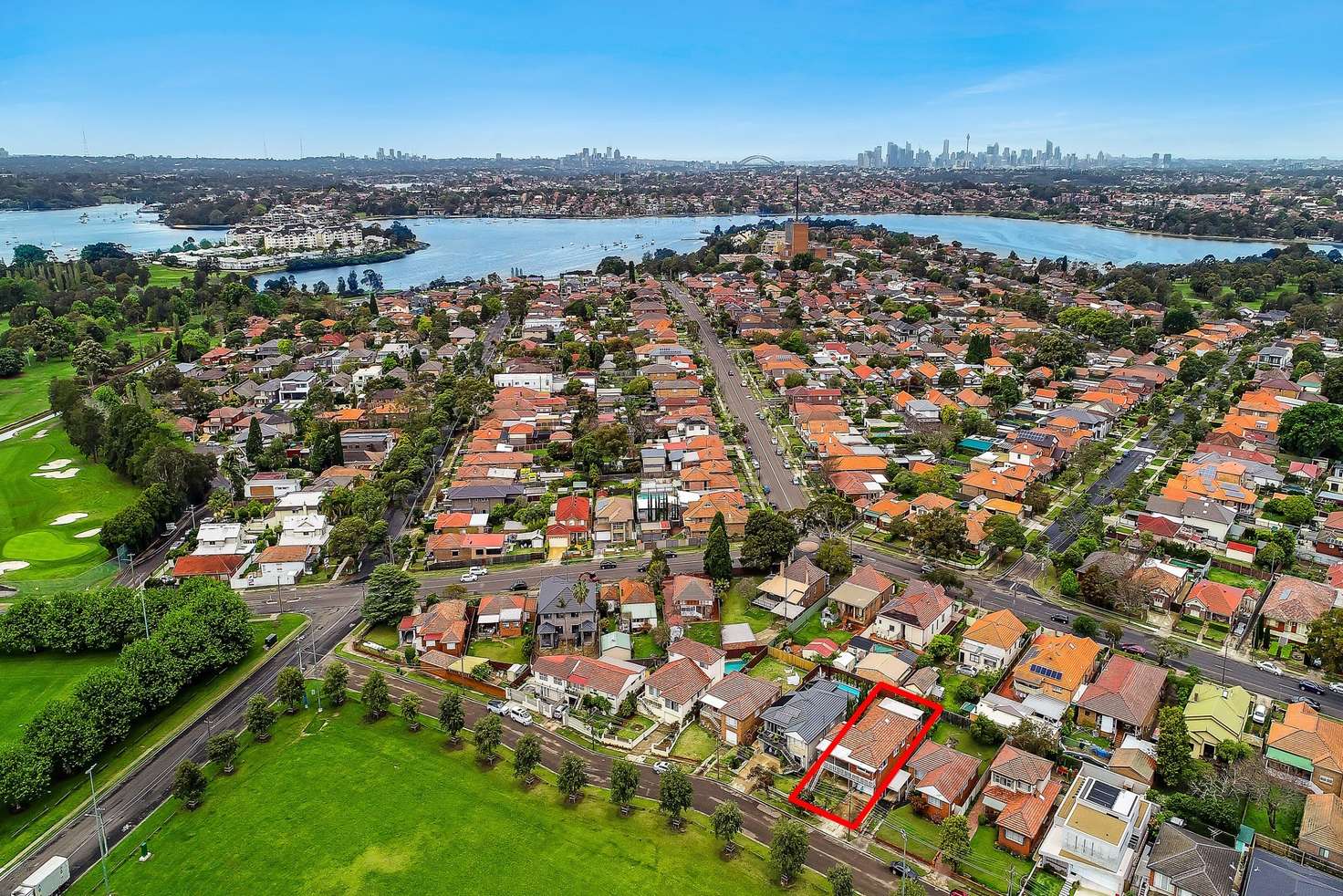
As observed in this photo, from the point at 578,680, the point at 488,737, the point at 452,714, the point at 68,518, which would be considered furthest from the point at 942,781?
the point at 68,518

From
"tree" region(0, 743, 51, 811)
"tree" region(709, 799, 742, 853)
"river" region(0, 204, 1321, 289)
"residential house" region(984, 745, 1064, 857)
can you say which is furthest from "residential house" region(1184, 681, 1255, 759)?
"river" region(0, 204, 1321, 289)

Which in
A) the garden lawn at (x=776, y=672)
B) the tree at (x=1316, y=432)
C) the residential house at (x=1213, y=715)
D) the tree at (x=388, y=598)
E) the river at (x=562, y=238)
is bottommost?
the garden lawn at (x=776, y=672)

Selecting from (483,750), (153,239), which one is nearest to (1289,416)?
(483,750)

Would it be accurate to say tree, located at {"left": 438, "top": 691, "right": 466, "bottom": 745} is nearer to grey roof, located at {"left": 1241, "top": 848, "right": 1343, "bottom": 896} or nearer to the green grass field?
grey roof, located at {"left": 1241, "top": 848, "right": 1343, "bottom": 896}

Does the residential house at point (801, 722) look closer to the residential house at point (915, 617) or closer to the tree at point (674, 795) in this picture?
the tree at point (674, 795)

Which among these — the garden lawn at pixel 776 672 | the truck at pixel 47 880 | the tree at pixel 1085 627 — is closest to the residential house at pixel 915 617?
the garden lawn at pixel 776 672

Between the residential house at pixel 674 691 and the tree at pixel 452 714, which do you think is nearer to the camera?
the tree at pixel 452 714

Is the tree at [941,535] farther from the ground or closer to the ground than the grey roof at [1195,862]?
farther from the ground

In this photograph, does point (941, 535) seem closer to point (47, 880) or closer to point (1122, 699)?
point (1122, 699)
